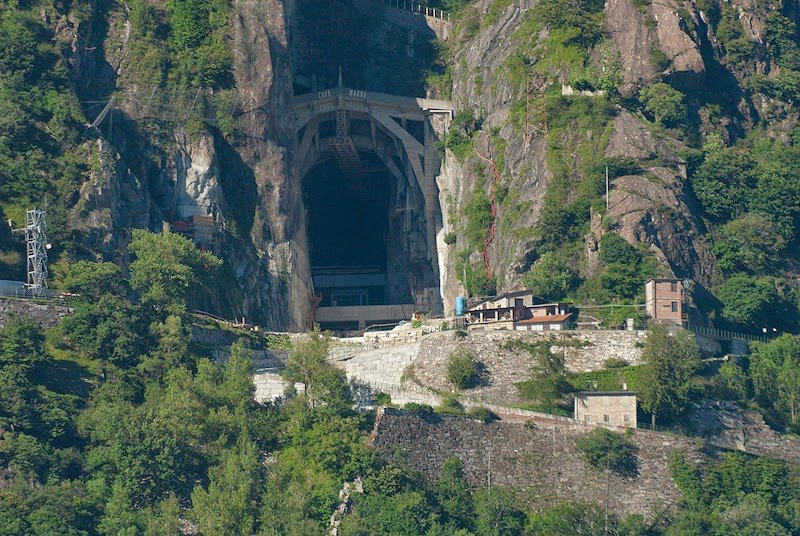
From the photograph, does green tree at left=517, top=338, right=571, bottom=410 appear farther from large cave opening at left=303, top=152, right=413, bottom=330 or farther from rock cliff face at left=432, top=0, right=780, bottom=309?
large cave opening at left=303, top=152, right=413, bottom=330

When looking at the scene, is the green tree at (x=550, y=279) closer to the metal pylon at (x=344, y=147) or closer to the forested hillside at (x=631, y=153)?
the forested hillside at (x=631, y=153)

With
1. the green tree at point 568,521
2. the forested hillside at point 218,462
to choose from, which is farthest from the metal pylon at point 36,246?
the green tree at point 568,521

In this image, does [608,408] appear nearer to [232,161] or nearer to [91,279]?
[91,279]

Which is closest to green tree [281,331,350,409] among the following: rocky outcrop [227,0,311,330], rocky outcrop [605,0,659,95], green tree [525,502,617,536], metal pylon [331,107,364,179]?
green tree [525,502,617,536]

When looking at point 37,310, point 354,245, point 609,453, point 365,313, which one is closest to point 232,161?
point 365,313

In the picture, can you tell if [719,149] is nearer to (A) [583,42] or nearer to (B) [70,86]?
(A) [583,42]

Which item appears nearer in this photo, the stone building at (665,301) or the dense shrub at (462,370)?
the dense shrub at (462,370)
